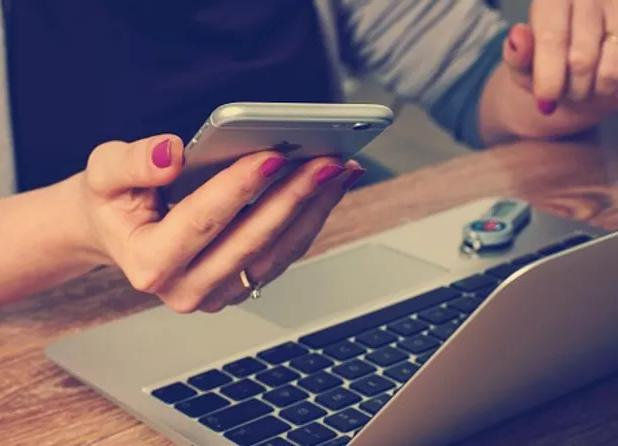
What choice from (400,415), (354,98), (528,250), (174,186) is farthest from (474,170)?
(354,98)

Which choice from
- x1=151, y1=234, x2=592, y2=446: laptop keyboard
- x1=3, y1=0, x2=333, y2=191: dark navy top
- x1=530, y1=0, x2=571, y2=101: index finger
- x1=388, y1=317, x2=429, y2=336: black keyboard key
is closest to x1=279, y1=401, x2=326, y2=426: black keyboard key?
x1=151, y1=234, x2=592, y2=446: laptop keyboard

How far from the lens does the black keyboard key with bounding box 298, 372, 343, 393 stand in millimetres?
656

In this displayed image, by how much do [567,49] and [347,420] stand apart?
0.46 meters

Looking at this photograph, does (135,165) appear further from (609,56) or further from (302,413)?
(609,56)

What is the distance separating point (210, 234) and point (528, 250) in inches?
10.5

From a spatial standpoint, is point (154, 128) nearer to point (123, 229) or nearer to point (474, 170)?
point (474, 170)

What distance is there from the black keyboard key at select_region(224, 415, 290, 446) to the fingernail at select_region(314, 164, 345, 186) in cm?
13

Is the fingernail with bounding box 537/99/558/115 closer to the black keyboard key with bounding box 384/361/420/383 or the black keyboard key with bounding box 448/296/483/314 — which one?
the black keyboard key with bounding box 448/296/483/314

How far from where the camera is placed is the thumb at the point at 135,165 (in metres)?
0.65

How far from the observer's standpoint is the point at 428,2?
1285mm

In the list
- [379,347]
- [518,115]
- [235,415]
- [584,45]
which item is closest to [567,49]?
[584,45]

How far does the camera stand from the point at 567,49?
968mm

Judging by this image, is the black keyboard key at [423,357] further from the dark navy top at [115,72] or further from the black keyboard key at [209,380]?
the dark navy top at [115,72]

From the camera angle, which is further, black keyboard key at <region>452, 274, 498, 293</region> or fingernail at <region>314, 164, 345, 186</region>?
black keyboard key at <region>452, 274, 498, 293</region>
